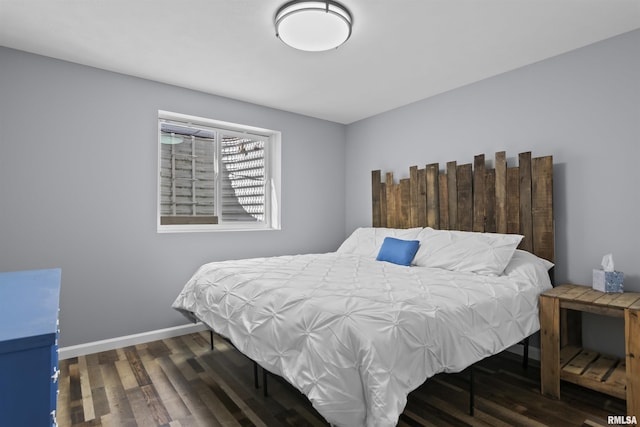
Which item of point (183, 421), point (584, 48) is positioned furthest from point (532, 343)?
point (183, 421)

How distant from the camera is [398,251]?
10.3 ft

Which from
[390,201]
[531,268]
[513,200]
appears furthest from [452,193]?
[531,268]

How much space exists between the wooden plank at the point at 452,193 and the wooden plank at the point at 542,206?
70 cm

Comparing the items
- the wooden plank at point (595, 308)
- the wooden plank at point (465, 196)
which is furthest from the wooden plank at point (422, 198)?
the wooden plank at point (595, 308)

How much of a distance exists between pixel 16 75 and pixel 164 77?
1059mm

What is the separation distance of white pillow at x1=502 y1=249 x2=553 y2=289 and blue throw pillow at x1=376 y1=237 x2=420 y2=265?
75 cm

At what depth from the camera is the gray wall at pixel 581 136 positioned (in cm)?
243

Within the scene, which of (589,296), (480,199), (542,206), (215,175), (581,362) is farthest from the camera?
(215,175)

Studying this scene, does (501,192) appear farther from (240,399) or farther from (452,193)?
(240,399)

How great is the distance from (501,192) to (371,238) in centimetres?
134

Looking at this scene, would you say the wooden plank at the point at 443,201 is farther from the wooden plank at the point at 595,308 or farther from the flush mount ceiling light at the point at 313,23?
the flush mount ceiling light at the point at 313,23

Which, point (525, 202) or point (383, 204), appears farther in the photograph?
point (383, 204)

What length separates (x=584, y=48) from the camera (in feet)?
8.68

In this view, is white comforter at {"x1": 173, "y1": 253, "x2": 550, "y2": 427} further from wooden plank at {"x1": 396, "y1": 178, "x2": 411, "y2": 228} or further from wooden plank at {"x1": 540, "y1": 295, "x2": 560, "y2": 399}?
wooden plank at {"x1": 396, "y1": 178, "x2": 411, "y2": 228}
